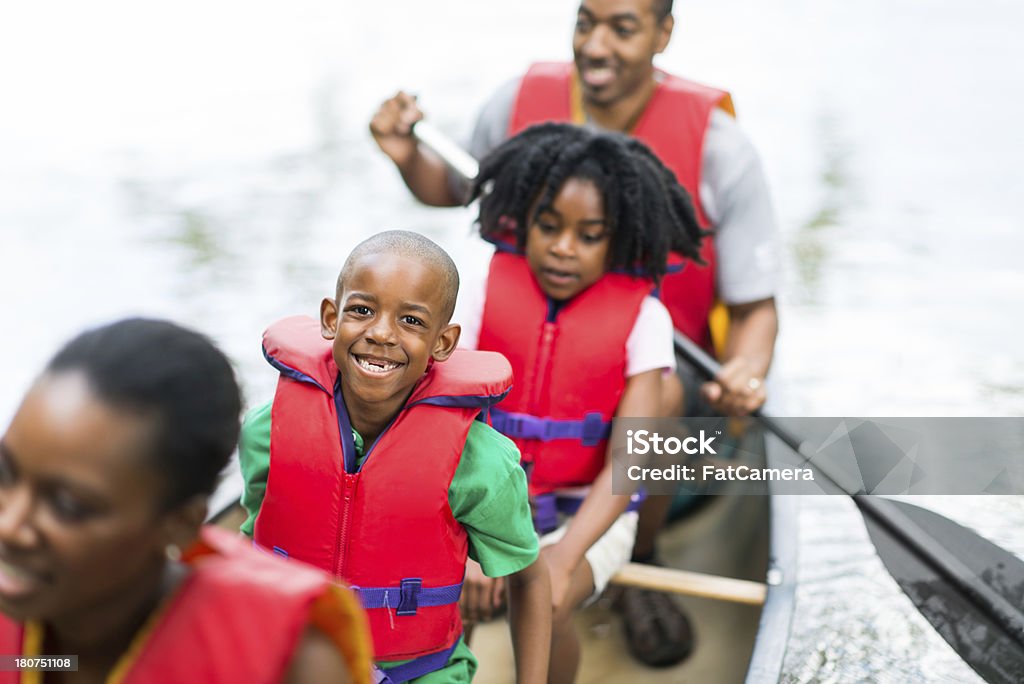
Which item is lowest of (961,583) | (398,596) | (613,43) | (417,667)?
(961,583)

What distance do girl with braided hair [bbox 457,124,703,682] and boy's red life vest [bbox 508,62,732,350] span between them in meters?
0.53

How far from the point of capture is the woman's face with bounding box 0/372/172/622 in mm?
946

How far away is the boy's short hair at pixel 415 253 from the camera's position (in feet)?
5.10

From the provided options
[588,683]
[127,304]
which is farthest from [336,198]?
[588,683]

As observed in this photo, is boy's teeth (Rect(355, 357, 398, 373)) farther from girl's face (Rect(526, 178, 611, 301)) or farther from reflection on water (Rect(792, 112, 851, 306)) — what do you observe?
reflection on water (Rect(792, 112, 851, 306))

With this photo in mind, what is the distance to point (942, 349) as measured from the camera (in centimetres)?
506

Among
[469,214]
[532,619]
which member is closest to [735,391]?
[532,619]

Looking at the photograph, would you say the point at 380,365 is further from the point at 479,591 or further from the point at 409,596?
the point at 479,591

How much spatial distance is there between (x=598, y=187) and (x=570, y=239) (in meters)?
0.12

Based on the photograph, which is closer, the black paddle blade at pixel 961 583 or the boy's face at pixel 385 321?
the boy's face at pixel 385 321

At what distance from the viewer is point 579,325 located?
7.32 feet

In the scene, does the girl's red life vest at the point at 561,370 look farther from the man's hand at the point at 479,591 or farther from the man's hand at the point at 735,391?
the man's hand at the point at 735,391

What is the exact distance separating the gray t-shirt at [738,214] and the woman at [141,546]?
1.96 metres

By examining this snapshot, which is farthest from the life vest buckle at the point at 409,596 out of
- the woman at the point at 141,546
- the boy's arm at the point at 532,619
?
the woman at the point at 141,546
